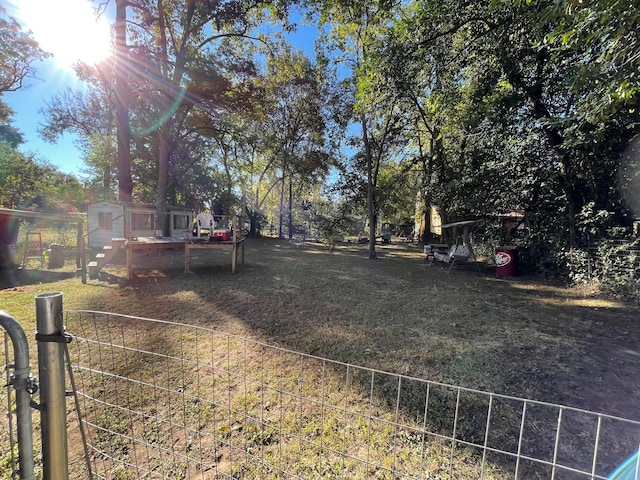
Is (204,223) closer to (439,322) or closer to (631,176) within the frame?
(439,322)

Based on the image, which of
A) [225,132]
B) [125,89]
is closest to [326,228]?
[225,132]

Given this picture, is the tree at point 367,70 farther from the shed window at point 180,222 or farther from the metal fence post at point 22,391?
the shed window at point 180,222

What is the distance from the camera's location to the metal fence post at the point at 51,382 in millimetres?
1057

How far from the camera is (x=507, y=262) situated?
7.92 m

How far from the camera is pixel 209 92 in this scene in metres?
11.7

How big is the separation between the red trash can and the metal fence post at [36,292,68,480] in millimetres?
9183

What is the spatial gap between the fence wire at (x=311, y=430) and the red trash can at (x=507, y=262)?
6416 millimetres

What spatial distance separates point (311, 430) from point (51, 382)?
1591 mm

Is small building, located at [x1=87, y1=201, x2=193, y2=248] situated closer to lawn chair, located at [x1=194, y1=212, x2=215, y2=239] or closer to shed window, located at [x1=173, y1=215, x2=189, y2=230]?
shed window, located at [x1=173, y1=215, x2=189, y2=230]

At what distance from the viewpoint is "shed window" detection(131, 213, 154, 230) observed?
1298 centimetres

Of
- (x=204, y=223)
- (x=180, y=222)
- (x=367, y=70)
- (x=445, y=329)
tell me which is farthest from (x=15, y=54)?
(x=445, y=329)

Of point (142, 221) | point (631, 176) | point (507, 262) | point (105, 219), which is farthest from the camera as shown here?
point (142, 221)

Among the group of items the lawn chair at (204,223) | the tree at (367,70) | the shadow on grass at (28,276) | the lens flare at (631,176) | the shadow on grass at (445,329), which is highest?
the tree at (367,70)

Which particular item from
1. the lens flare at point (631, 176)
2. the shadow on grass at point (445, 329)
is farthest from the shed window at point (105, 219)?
the lens flare at point (631, 176)
